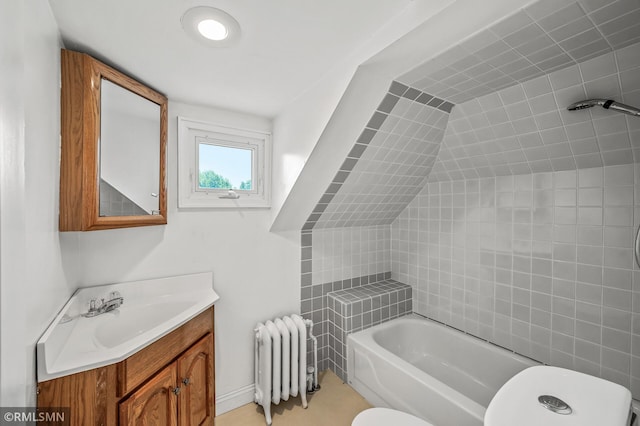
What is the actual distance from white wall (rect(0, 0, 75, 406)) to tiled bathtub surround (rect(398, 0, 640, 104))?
1.39 meters

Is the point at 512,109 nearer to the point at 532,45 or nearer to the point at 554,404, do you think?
the point at 532,45

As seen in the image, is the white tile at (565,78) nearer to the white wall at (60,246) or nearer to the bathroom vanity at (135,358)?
the white wall at (60,246)

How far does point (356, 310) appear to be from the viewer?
2238 millimetres

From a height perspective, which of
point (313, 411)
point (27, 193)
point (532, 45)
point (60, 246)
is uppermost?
point (532, 45)

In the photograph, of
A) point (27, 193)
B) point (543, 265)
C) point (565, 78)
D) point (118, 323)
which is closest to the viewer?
point (27, 193)

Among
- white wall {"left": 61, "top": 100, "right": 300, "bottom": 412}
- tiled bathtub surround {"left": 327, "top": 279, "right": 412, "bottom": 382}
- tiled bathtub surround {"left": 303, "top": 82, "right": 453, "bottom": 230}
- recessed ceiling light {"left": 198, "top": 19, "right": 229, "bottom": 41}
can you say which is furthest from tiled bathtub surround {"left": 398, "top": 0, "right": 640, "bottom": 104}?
tiled bathtub surround {"left": 327, "top": 279, "right": 412, "bottom": 382}

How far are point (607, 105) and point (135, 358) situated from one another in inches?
93.1

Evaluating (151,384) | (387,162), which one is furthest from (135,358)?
(387,162)

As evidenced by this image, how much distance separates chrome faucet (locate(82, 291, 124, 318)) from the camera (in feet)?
4.54

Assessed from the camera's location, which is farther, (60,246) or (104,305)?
(104,305)

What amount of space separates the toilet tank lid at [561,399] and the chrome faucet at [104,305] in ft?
5.77

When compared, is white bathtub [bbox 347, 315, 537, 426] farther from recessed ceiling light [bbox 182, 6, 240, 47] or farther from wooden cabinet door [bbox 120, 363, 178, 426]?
recessed ceiling light [bbox 182, 6, 240, 47]

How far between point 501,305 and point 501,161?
1042mm

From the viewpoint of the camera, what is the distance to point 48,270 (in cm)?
103
